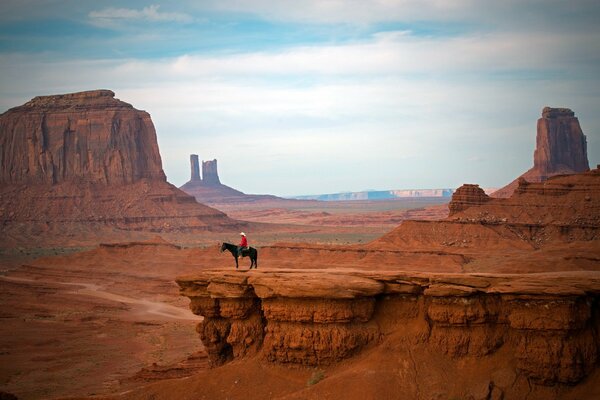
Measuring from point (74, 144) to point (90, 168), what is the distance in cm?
469

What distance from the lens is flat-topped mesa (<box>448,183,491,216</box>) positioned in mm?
81812

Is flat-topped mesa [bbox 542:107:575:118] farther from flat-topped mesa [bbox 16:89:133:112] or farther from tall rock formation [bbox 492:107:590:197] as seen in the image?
flat-topped mesa [bbox 16:89:133:112]

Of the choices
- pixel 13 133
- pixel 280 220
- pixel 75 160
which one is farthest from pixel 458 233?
pixel 280 220

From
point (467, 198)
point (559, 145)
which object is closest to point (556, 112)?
point (559, 145)

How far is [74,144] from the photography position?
13788 cm

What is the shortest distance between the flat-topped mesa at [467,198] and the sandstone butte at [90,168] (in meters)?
58.8

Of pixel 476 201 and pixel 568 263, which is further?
pixel 476 201

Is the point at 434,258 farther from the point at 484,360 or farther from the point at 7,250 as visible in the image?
the point at 7,250

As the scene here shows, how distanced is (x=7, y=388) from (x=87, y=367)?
4946mm

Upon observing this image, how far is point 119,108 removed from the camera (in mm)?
144000

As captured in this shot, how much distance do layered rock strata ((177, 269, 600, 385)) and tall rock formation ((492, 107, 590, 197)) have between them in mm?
124432

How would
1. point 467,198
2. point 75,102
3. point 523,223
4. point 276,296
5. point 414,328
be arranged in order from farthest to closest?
point 75,102, point 467,198, point 523,223, point 276,296, point 414,328

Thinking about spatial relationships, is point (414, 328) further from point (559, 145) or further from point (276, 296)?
point (559, 145)

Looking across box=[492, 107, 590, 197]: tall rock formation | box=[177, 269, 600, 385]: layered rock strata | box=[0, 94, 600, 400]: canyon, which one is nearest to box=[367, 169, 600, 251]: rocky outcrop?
box=[0, 94, 600, 400]: canyon
